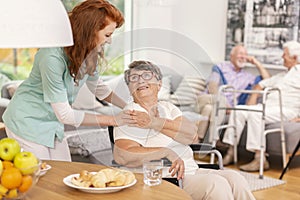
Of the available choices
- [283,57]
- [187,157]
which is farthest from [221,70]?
[187,157]

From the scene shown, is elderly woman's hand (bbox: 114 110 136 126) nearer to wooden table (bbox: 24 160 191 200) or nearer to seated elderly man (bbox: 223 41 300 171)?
wooden table (bbox: 24 160 191 200)

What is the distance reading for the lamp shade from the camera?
159 cm

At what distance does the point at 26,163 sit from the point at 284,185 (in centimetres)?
Result: 297

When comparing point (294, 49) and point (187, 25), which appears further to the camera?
point (187, 25)

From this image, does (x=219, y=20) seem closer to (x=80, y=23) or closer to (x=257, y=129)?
(x=257, y=129)

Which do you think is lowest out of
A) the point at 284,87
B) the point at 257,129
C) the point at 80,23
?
the point at 257,129

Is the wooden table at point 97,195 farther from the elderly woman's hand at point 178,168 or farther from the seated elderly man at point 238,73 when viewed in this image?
the seated elderly man at point 238,73

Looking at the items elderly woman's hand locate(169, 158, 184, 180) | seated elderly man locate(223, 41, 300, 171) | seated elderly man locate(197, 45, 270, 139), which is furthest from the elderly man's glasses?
seated elderly man locate(197, 45, 270, 139)

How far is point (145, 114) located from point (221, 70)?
3.13m

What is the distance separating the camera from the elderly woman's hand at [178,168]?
7.54ft

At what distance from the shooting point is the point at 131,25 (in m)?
6.71

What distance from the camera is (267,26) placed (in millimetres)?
5617

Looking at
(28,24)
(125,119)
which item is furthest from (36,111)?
(28,24)

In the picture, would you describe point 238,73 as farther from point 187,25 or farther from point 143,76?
point 143,76
